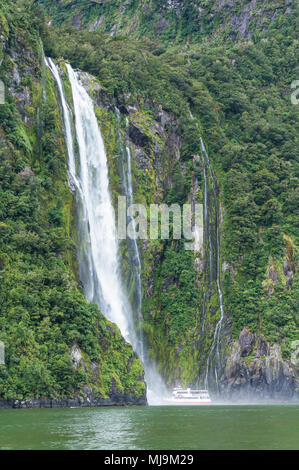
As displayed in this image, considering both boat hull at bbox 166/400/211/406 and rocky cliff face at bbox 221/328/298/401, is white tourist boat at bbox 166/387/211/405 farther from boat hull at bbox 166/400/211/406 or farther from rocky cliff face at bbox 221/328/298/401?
rocky cliff face at bbox 221/328/298/401

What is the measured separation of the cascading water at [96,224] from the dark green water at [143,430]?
15.4m

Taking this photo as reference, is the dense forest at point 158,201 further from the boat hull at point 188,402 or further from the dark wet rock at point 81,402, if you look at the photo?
the boat hull at point 188,402

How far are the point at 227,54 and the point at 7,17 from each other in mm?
40297

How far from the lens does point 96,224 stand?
173 ft

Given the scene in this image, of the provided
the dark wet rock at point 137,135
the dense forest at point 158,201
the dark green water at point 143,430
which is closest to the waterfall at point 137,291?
the dense forest at point 158,201

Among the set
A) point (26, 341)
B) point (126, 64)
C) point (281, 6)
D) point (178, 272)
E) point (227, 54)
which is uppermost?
point (281, 6)

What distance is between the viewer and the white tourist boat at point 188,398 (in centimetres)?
4947

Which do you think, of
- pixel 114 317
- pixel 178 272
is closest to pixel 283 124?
pixel 178 272

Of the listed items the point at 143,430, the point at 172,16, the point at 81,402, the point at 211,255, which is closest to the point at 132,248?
the point at 211,255

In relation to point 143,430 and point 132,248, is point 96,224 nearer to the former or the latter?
point 132,248

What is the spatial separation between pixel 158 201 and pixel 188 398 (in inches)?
760

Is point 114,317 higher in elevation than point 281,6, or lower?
lower

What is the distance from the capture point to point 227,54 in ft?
277
